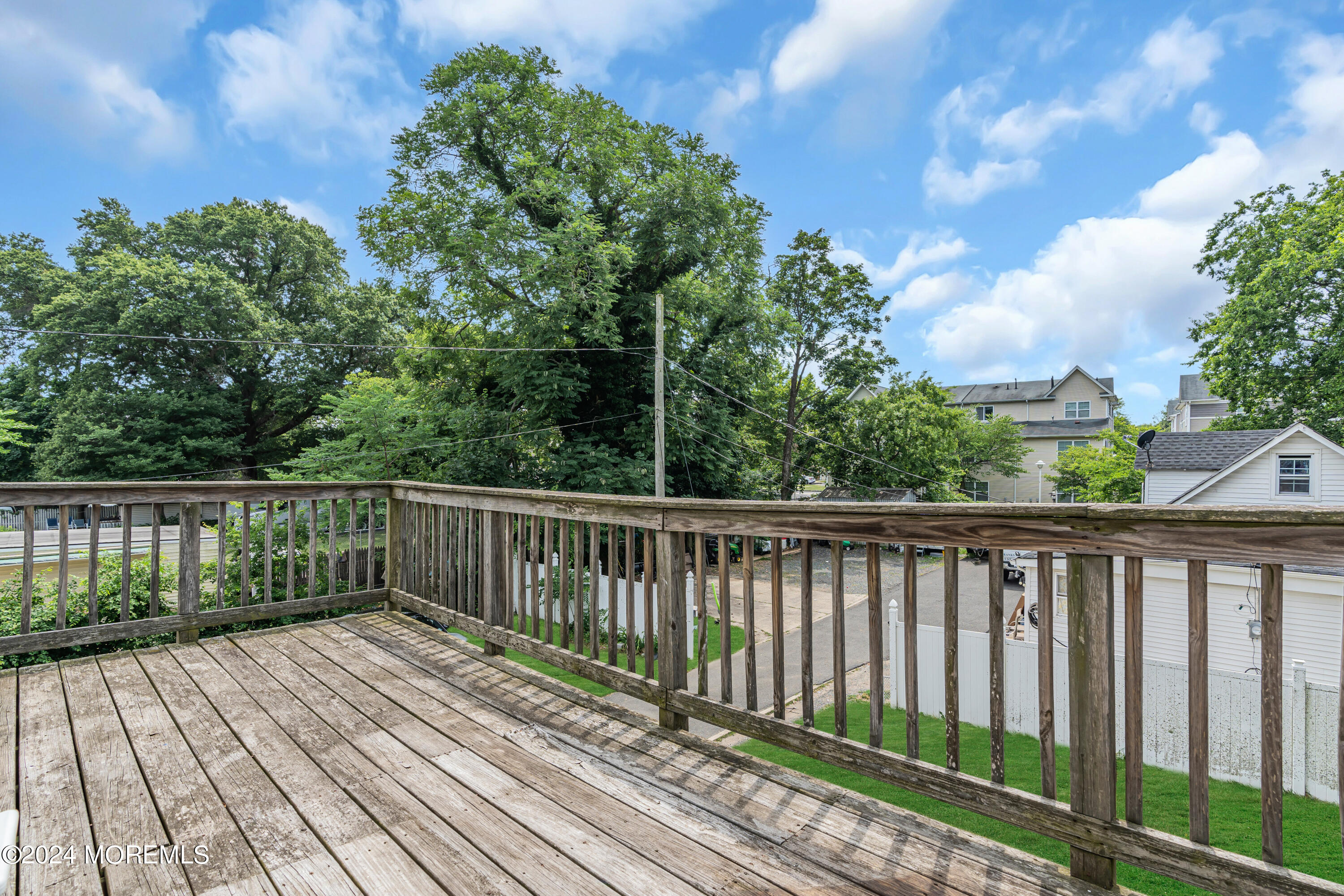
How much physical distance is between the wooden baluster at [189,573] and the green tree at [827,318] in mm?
16843

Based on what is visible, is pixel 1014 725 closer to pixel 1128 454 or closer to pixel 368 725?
pixel 368 725

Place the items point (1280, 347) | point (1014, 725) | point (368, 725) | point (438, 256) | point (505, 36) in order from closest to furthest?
1. point (368, 725)
2. point (1014, 725)
3. point (438, 256)
4. point (505, 36)
5. point (1280, 347)

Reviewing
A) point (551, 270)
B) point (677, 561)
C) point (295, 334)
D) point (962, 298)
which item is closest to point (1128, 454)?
point (962, 298)

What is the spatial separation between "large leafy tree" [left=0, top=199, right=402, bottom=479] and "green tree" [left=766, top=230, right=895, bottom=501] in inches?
541

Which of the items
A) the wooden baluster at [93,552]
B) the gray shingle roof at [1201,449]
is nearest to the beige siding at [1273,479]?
the gray shingle roof at [1201,449]

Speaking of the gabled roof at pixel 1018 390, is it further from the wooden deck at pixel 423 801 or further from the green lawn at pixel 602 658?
the wooden deck at pixel 423 801

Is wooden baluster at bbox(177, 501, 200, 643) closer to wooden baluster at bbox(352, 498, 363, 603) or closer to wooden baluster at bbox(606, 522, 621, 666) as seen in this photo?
wooden baluster at bbox(352, 498, 363, 603)

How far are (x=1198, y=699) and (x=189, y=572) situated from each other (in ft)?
13.0

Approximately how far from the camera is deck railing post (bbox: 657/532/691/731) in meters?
2.05

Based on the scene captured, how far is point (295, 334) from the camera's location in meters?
22.1

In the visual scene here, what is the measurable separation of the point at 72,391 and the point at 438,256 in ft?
52.0

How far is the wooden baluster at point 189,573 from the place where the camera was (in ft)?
9.87

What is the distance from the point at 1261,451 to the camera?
9.83 m

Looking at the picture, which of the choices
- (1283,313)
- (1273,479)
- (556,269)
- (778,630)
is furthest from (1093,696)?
(1283,313)
